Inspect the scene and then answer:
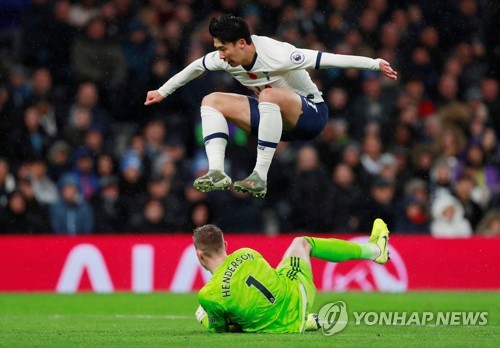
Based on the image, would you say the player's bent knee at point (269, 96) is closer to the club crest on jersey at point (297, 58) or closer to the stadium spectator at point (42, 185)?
the club crest on jersey at point (297, 58)

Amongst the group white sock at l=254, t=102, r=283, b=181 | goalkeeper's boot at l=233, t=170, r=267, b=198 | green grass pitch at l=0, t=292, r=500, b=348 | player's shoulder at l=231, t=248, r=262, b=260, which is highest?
white sock at l=254, t=102, r=283, b=181

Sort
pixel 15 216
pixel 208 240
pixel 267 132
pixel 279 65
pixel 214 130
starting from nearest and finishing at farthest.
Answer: pixel 208 240 → pixel 279 65 → pixel 267 132 → pixel 214 130 → pixel 15 216

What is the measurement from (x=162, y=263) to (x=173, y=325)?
507 cm

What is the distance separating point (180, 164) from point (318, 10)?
405cm

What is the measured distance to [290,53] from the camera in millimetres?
10422

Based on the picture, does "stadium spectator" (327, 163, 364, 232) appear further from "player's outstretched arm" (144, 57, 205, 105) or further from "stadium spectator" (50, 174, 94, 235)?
"player's outstretched arm" (144, 57, 205, 105)

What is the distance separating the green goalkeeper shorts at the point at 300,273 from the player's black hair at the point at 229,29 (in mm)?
1917

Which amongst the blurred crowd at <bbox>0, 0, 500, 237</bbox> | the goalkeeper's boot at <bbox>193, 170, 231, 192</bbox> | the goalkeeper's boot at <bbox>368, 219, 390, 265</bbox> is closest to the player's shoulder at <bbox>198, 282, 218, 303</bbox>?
the goalkeeper's boot at <bbox>193, 170, 231, 192</bbox>

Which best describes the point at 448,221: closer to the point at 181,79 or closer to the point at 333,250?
the point at 333,250

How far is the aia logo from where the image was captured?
55.7 ft

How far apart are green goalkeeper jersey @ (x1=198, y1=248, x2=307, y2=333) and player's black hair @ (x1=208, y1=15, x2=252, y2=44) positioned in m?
1.78

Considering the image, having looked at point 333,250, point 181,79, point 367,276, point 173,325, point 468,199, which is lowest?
point 367,276

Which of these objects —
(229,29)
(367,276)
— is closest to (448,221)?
(367,276)

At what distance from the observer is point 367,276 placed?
17.0m
